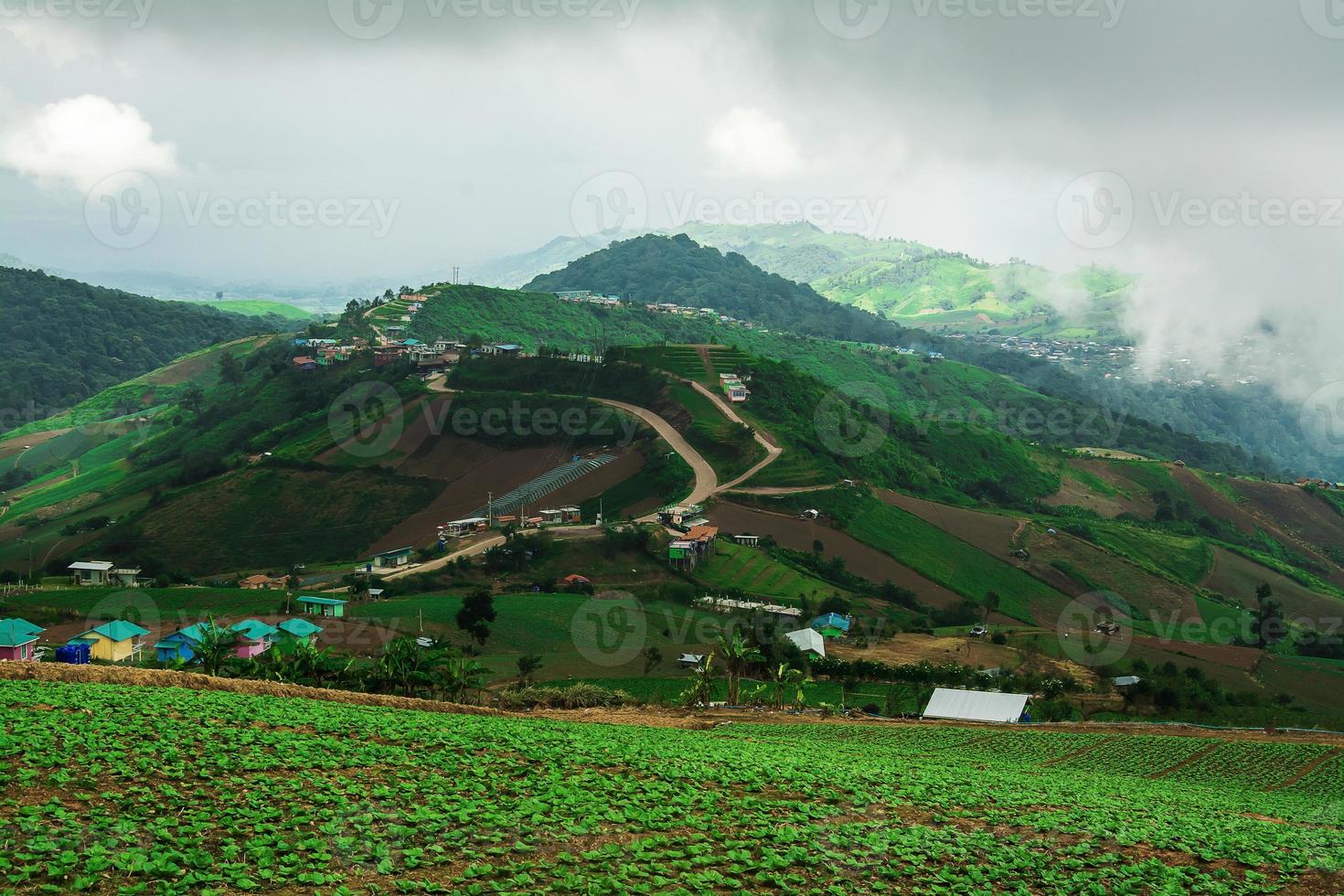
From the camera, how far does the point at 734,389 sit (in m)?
94.0

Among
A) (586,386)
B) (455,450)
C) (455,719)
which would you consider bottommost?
(455,719)

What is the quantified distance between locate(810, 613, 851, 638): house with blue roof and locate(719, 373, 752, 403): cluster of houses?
1549 inches

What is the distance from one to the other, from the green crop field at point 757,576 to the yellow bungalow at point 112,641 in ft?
102

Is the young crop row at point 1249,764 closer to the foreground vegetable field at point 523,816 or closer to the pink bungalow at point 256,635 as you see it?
the foreground vegetable field at point 523,816

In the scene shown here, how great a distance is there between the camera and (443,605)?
2210 inches

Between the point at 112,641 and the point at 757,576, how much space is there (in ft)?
119

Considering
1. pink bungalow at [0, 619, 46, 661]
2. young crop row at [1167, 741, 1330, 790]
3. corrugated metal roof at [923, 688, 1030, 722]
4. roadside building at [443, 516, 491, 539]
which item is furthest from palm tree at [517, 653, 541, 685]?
roadside building at [443, 516, 491, 539]

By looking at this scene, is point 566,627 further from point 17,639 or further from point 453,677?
point 17,639

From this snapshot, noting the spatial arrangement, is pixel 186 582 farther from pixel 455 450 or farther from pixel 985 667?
pixel 985 667

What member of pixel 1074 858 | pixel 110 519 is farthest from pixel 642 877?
pixel 110 519

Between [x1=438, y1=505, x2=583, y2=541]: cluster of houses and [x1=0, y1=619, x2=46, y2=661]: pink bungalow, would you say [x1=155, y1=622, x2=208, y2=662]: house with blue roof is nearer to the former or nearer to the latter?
[x1=0, y1=619, x2=46, y2=661]: pink bungalow

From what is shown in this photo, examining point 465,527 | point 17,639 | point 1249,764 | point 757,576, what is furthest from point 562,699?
point 465,527

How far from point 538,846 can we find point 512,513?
2494 inches

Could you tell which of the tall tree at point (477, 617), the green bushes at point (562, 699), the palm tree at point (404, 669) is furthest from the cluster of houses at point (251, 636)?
the green bushes at point (562, 699)
